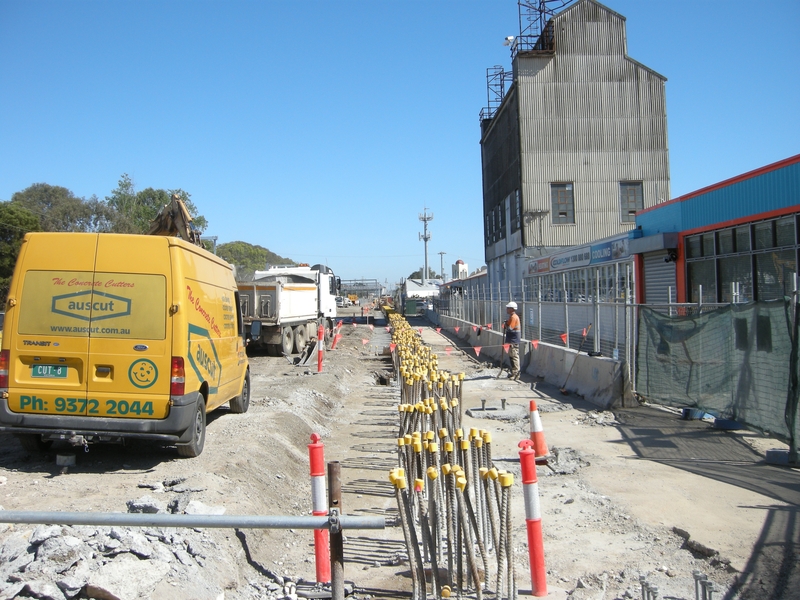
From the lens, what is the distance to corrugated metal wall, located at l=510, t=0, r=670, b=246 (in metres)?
36.9

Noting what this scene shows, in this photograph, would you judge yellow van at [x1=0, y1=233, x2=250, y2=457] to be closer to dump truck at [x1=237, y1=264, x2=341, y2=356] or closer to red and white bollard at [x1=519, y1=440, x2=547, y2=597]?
red and white bollard at [x1=519, y1=440, x2=547, y2=597]

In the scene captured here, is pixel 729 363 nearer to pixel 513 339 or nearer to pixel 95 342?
pixel 513 339

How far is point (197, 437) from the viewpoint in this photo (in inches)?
302

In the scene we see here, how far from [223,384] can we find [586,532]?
16.4 feet

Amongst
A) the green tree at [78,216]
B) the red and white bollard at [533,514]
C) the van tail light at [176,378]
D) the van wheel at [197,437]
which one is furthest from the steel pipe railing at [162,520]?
the green tree at [78,216]

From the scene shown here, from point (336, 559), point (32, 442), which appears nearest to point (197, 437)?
point (32, 442)

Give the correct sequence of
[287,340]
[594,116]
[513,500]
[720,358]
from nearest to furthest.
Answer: [513,500] → [720,358] → [287,340] → [594,116]

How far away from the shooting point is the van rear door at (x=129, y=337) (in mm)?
6980

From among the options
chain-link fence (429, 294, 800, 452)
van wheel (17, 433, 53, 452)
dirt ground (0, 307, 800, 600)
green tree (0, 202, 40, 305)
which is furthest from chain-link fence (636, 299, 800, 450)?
green tree (0, 202, 40, 305)

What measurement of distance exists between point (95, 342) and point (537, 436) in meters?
4.90

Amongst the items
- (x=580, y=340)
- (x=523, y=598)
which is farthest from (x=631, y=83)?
(x=523, y=598)

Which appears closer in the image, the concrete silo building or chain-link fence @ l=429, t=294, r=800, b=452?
chain-link fence @ l=429, t=294, r=800, b=452

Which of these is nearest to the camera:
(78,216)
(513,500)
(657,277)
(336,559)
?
(336,559)

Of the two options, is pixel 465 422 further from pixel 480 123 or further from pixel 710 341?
pixel 480 123
